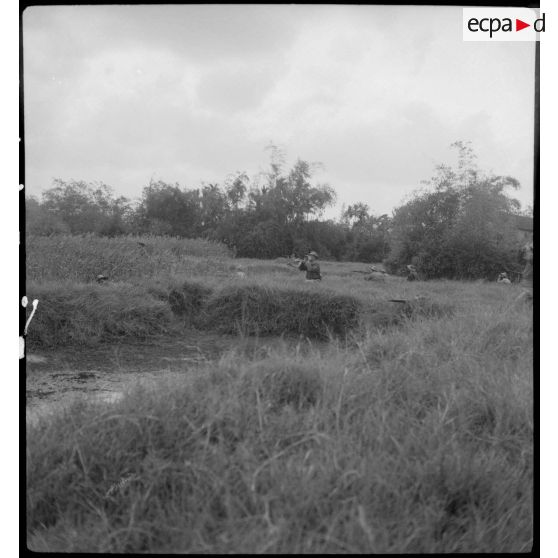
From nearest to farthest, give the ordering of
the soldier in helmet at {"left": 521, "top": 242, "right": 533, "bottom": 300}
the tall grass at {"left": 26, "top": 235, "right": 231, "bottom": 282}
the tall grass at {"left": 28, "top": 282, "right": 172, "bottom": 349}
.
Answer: the soldier in helmet at {"left": 521, "top": 242, "right": 533, "bottom": 300}, the tall grass at {"left": 26, "top": 235, "right": 231, "bottom": 282}, the tall grass at {"left": 28, "top": 282, "right": 172, "bottom": 349}

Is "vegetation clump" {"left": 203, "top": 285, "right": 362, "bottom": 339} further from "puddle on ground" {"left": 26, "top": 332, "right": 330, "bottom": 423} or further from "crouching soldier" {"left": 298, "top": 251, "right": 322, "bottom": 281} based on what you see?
"puddle on ground" {"left": 26, "top": 332, "right": 330, "bottom": 423}

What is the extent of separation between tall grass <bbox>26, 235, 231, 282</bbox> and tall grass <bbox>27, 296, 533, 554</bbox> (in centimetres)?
110

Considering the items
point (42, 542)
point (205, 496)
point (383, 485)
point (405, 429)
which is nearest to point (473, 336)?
point (405, 429)

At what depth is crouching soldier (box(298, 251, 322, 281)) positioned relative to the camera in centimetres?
877

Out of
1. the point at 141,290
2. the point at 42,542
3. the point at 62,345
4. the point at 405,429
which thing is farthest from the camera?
the point at 141,290

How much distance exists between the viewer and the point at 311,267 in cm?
893

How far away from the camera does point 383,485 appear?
6.74ft

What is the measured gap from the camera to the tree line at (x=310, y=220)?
4578mm

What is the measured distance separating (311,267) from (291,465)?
6858mm

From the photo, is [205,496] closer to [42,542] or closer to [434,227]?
[42,542]

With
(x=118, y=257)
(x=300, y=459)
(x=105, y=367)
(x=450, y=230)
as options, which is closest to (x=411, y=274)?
(x=450, y=230)

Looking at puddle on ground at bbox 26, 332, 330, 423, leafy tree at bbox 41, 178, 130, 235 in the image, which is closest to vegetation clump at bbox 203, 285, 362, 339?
puddle on ground at bbox 26, 332, 330, 423
